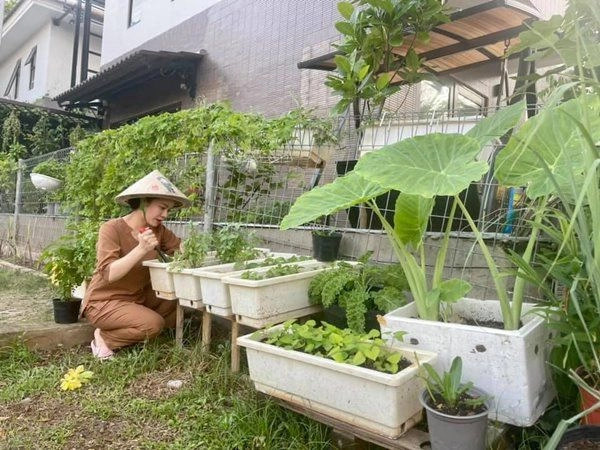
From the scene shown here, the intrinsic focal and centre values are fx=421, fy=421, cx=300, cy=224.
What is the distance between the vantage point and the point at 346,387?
158 cm

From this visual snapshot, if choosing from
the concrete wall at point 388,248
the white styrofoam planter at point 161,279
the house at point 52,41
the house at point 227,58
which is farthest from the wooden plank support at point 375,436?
the house at point 52,41

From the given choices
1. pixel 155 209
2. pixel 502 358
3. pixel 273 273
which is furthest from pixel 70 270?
pixel 502 358

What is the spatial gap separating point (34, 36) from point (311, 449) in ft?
57.2

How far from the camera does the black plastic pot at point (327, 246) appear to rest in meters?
2.82

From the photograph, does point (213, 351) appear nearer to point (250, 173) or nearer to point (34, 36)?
point (250, 173)

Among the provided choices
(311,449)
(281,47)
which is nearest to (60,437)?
(311,449)

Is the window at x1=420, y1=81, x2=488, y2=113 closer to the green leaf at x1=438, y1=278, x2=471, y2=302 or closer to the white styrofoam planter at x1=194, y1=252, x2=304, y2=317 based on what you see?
the white styrofoam planter at x1=194, y1=252, x2=304, y2=317

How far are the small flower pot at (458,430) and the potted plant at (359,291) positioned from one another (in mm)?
624

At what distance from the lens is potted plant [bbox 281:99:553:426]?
4.83 feet

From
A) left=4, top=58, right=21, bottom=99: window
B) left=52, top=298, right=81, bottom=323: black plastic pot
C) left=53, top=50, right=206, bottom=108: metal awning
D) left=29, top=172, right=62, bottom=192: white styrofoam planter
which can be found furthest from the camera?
left=4, top=58, right=21, bottom=99: window

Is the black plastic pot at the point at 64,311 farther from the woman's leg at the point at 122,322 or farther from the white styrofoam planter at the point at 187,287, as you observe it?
the white styrofoam planter at the point at 187,287

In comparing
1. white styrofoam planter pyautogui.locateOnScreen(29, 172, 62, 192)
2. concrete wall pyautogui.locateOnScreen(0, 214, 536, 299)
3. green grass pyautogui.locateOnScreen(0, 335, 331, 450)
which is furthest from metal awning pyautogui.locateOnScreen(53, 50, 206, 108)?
green grass pyautogui.locateOnScreen(0, 335, 331, 450)

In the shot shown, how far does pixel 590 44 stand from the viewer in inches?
59.1

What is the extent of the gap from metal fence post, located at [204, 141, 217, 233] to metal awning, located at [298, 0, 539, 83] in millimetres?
1752
